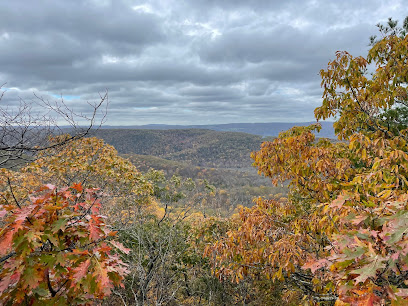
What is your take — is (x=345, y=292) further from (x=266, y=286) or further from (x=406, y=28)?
(x=406, y=28)

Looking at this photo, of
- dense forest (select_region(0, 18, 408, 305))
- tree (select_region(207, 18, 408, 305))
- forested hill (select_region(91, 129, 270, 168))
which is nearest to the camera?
dense forest (select_region(0, 18, 408, 305))

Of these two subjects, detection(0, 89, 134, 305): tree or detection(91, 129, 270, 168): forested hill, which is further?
detection(91, 129, 270, 168): forested hill

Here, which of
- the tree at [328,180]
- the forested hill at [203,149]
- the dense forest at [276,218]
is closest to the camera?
the dense forest at [276,218]

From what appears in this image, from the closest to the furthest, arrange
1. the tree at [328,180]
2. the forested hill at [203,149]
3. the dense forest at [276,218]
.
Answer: the dense forest at [276,218]
the tree at [328,180]
the forested hill at [203,149]

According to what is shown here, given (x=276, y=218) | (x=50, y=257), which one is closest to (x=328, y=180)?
(x=276, y=218)

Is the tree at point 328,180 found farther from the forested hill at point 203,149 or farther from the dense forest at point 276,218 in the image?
the forested hill at point 203,149

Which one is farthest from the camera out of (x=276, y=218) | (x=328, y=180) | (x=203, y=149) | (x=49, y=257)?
(x=203, y=149)

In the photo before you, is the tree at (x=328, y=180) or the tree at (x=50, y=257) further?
the tree at (x=328, y=180)

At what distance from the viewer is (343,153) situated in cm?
459

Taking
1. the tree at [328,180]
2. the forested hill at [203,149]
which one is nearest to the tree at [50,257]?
the tree at [328,180]

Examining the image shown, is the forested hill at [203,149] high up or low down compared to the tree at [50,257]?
down

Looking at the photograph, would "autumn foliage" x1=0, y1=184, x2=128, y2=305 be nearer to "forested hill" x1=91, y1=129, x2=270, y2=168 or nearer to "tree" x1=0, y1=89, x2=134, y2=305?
"tree" x1=0, y1=89, x2=134, y2=305

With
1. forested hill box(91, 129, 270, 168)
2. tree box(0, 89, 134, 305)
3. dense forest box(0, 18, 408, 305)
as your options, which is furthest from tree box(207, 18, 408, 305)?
forested hill box(91, 129, 270, 168)

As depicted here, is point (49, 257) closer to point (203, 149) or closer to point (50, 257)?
point (50, 257)
